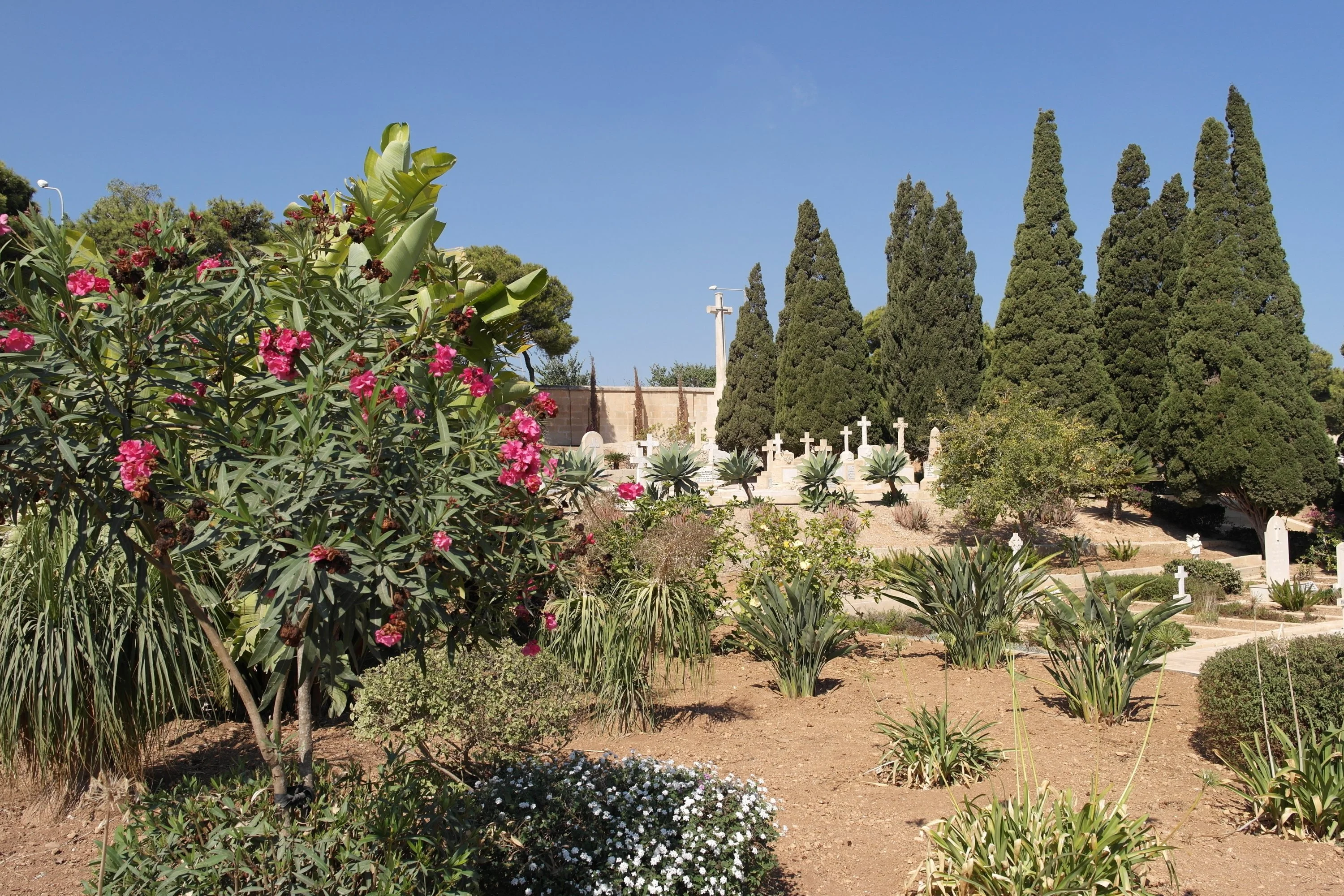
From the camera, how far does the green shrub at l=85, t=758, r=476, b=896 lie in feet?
8.66

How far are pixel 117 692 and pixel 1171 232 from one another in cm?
2602

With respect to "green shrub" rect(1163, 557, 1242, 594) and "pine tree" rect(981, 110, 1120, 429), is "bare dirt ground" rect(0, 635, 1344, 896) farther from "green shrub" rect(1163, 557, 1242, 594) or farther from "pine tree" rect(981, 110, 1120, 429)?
"pine tree" rect(981, 110, 1120, 429)

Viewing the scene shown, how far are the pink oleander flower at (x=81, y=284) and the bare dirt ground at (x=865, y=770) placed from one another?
2.91m

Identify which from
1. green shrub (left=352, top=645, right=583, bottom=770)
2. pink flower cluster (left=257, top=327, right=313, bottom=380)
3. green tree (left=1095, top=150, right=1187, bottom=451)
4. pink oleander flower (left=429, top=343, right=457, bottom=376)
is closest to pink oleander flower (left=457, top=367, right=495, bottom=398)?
pink oleander flower (left=429, top=343, right=457, bottom=376)

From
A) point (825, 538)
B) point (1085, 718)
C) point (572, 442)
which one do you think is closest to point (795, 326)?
point (572, 442)

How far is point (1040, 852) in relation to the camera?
3395 millimetres

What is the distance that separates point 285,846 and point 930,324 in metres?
27.0

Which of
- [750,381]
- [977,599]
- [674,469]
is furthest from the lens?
[750,381]

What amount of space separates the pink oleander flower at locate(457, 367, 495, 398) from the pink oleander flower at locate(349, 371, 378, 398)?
11.6 inches

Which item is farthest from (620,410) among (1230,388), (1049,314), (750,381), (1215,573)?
(1215,573)

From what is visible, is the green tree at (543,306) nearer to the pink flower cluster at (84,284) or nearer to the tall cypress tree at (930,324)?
the tall cypress tree at (930,324)

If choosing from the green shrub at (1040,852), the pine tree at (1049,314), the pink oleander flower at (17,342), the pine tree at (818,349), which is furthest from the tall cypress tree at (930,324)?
the pink oleander flower at (17,342)

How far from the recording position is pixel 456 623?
8.69 feet

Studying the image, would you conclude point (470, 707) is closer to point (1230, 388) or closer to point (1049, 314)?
point (1230, 388)
